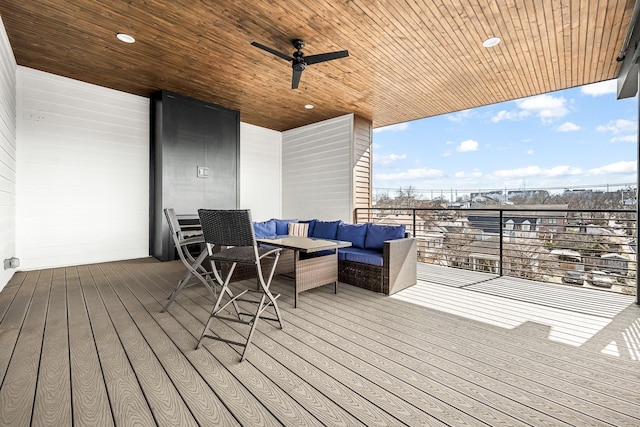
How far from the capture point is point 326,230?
4.78 meters

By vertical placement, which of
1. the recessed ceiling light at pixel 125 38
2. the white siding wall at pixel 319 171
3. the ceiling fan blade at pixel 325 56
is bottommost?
the white siding wall at pixel 319 171

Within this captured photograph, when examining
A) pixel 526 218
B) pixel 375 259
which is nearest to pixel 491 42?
pixel 526 218

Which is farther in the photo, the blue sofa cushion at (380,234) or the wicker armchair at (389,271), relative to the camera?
the blue sofa cushion at (380,234)

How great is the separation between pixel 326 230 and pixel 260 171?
11.8ft

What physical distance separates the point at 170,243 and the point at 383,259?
3.82 metres

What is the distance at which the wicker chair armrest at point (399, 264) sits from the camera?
3439 millimetres

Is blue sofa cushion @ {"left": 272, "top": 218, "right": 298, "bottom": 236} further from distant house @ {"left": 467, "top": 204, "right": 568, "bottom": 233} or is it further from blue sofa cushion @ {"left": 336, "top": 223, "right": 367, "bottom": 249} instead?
distant house @ {"left": 467, "top": 204, "right": 568, "bottom": 233}

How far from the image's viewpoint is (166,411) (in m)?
1.42

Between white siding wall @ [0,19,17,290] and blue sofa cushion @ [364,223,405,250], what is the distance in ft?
14.5

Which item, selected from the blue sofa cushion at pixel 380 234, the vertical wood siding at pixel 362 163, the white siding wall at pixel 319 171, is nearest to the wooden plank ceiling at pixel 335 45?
the vertical wood siding at pixel 362 163

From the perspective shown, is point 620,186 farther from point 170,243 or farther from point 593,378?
point 170,243

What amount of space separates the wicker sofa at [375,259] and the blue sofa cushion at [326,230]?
0.13 m

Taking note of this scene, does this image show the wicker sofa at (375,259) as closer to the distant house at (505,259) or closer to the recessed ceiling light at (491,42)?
the distant house at (505,259)

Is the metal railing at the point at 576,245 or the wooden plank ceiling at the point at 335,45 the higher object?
the wooden plank ceiling at the point at 335,45
